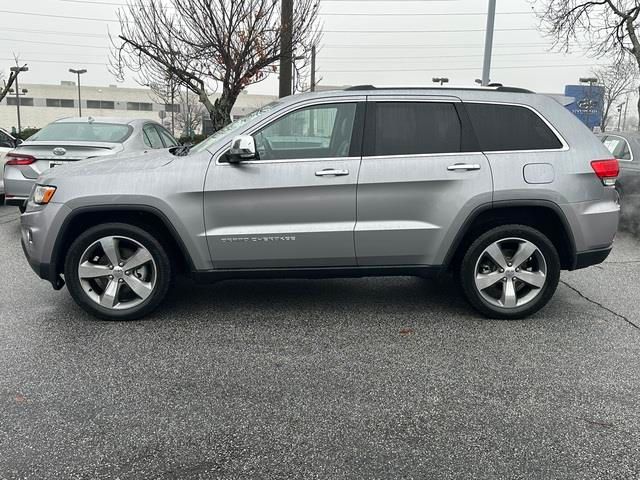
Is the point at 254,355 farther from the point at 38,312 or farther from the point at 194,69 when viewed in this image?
the point at 194,69

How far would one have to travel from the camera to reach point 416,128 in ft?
14.8

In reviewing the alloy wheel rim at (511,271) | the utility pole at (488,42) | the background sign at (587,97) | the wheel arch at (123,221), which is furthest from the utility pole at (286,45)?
the background sign at (587,97)

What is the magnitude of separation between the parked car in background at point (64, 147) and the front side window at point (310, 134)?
3.67m

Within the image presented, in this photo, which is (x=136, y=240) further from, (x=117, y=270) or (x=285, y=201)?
(x=285, y=201)

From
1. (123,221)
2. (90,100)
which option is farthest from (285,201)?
(90,100)

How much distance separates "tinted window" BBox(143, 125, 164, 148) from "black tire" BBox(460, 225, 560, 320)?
5.59 m

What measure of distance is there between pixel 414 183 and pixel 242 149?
1.35m

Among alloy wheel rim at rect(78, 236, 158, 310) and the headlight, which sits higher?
the headlight

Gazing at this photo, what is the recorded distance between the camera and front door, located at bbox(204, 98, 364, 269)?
14.1ft

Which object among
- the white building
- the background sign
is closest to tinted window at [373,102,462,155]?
the background sign

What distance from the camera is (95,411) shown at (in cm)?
310

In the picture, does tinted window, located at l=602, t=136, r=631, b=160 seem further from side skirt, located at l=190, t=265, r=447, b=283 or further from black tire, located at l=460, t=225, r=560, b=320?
side skirt, located at l=190, t=265, r=447, b=283

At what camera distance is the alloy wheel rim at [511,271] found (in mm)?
4539

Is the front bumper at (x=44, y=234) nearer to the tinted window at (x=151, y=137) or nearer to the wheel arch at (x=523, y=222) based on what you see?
the wheel arch at (x=523, y=222)
